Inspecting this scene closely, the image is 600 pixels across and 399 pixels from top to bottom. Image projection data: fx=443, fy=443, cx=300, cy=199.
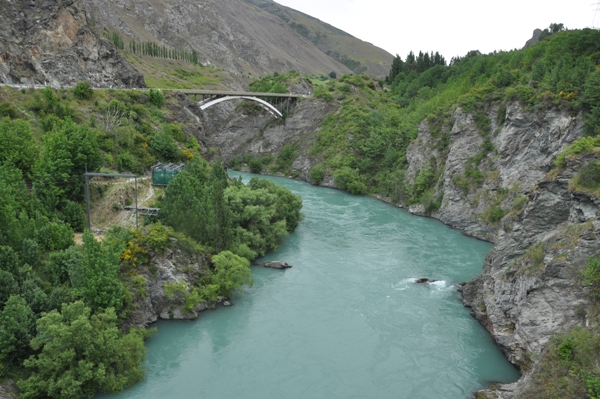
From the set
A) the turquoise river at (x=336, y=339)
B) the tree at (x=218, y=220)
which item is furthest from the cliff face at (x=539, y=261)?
the tree at (x=218, y=220)

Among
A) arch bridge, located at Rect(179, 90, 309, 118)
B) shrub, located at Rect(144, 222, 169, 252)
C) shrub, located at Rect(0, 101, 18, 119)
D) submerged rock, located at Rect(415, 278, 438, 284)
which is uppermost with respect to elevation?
arch bridge, located at Rect(179, 90, 309, 118)

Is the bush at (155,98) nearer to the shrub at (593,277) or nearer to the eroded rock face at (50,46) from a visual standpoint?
the eroded rock face at (50,46)

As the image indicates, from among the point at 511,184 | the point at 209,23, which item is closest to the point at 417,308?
the point at 511,184

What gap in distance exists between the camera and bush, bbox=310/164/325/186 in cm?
6427

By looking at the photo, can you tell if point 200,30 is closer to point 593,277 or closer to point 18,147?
point 18,147

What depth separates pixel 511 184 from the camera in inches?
1604

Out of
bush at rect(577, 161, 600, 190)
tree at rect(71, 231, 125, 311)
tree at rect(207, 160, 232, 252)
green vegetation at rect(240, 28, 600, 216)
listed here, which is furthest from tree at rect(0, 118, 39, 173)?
green vegetation at rect(240, 28, 600, 216)

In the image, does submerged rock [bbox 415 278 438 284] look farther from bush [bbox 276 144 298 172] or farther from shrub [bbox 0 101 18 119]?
bush [bbox 276 144 298 172]

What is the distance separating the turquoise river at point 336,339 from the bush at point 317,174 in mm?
29745

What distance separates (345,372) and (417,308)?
7.99m

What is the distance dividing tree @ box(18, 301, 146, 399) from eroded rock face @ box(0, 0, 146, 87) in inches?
1179

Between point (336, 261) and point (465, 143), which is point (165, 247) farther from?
point (465, 143)

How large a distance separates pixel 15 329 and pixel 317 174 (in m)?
49.9

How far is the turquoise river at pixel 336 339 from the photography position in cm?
1912
